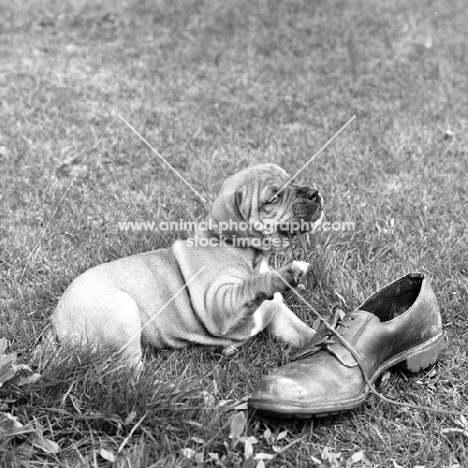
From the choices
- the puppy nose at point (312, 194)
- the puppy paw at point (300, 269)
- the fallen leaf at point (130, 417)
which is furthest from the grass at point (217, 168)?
the puppy paw at point (300, 269)

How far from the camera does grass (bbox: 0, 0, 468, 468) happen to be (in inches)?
122

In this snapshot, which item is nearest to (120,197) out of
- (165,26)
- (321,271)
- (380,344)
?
(321,271)

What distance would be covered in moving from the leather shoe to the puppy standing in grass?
48 cm

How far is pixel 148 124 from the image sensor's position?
7.04m

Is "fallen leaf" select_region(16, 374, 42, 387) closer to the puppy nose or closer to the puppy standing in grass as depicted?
the puppy standing in grass

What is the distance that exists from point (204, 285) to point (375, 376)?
1.13 m

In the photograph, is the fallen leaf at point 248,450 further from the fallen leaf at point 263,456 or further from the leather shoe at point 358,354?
the leather shoe at point 358,354

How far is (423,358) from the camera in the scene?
358 centimetres

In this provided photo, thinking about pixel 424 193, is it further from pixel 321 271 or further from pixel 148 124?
pixel 148 124

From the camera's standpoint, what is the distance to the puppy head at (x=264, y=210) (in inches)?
152

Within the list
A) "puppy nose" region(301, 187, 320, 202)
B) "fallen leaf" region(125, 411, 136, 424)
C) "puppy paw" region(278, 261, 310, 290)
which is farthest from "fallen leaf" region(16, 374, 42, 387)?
"puppy nose" region(301, 187, 320, 202)

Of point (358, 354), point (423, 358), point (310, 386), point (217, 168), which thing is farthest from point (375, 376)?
point (217, 168)

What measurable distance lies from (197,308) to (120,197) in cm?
215

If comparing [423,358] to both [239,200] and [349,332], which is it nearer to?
[349,332]
